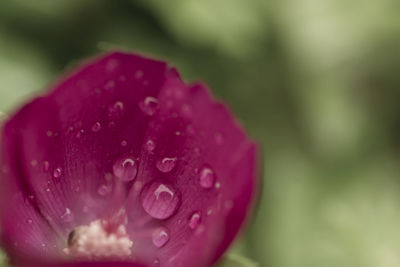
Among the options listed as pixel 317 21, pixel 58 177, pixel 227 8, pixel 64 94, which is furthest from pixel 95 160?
pixel 317 21

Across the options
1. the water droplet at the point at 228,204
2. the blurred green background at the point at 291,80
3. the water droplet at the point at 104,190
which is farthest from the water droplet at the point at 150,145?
the blurred green background at the point at 291,80

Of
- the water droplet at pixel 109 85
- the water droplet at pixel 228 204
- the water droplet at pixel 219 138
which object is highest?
the water droplet at pixel 109 85

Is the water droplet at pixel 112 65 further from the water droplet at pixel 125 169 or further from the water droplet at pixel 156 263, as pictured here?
the water droplet at pixel 156 263

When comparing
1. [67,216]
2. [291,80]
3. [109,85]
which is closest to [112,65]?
[109,85]

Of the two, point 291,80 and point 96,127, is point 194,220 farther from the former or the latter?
point 291,80

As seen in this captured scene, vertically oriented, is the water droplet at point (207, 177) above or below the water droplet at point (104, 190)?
above
